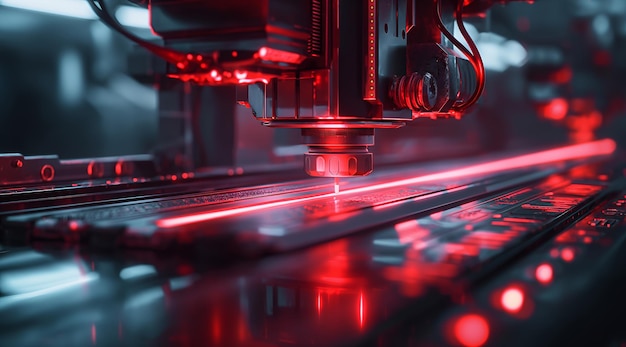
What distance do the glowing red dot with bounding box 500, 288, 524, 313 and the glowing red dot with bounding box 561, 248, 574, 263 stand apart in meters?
0.15

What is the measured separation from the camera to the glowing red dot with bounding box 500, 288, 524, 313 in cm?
57

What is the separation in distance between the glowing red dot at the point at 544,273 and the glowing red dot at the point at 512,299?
50 millimetres

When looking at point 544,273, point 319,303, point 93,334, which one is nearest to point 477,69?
point 544,273

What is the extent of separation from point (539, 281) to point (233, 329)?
0.31 m

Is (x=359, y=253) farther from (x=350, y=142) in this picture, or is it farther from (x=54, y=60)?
(x=54, y=60)

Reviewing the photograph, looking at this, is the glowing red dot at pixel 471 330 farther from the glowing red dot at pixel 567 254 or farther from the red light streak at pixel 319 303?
the glowing red dot at pixel 567 254

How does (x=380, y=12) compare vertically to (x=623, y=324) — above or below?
above

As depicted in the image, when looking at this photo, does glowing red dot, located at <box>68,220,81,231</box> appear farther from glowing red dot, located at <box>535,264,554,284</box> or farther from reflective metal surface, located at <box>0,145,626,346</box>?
glowing red dot, located at <box>535,264,554,284</box>

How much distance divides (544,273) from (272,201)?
0.53 meters

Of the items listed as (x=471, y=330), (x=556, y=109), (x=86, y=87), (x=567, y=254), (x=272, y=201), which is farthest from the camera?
(x=556, y=109)

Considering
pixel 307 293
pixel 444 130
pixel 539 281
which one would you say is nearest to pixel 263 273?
pixel 307 293

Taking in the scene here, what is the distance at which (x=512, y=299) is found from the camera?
1.95ft

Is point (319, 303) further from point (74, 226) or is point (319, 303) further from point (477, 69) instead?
point (477, 69)

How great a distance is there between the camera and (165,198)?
3.91ft
